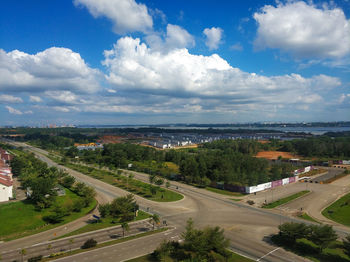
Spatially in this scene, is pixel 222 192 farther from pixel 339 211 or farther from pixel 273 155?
pixel 273 155

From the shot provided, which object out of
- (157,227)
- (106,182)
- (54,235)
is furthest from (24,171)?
(157,227)

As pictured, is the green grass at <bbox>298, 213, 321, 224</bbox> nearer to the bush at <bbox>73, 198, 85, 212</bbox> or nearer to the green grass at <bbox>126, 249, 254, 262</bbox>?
the green grass at <bbox>126, 249, 254, 262</bbox>

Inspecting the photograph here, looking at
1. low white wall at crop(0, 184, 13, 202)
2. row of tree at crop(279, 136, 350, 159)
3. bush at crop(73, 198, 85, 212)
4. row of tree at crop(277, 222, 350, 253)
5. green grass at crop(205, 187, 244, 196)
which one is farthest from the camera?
row of tree at crop(279, 136, 350, 159)

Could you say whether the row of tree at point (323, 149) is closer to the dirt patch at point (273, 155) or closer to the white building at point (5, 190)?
the dirt patch at point (273, 155)

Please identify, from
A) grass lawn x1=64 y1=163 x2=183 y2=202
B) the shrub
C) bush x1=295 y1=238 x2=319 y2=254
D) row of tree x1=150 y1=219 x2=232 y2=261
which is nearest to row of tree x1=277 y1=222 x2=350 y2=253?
bush x1=295 y1=238 x2=319 y2=254

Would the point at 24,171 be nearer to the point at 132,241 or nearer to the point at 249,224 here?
the point at 132,241
